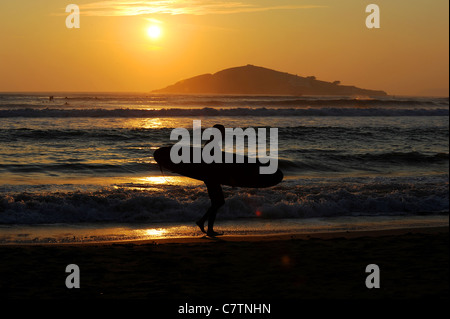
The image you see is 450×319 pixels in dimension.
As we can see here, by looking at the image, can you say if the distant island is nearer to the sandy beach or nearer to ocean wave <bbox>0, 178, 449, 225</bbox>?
ocean wave <bbox>0, 178, 449, 225</bbox>

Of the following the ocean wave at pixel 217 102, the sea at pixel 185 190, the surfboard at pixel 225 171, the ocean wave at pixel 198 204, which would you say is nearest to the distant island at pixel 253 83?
the ocean wave at pixel 217 102

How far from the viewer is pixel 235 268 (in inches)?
279

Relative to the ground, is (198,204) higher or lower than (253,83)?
lower

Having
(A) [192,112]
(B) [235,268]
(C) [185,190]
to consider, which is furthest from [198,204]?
(A) [192,112]

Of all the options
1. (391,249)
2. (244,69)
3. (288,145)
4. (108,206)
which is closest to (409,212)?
(391,249)

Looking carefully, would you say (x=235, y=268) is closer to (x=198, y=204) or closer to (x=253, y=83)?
(x=198, y=204)

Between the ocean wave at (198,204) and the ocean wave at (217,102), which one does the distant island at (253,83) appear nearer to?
the ocean wave at (217,102)

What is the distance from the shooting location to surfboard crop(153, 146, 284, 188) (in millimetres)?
9461

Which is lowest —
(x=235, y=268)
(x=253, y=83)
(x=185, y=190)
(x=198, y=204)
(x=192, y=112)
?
(x=235, y=268)

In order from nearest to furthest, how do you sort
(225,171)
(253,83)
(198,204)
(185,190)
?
(225,171) → (198,204) → (185,190) → (253,83)

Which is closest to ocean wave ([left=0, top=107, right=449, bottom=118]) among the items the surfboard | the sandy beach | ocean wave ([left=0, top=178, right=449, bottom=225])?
ocean wave ([left=0, top=178, right=449, bottom=225])

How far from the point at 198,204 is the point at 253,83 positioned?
133m

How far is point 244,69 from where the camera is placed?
158 metres
